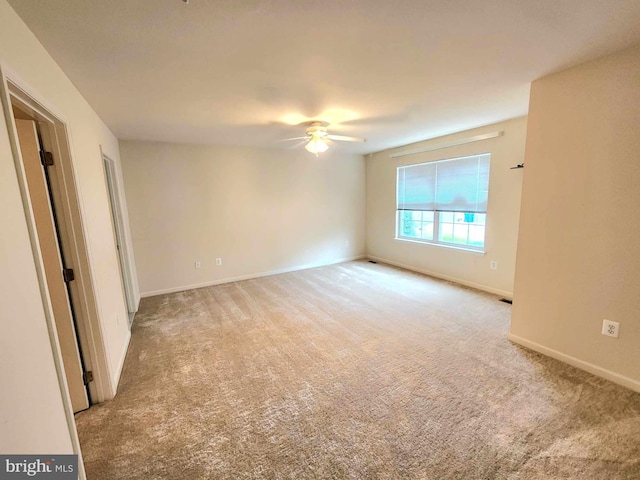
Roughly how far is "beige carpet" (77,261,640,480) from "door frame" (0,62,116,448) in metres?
A: 0.29

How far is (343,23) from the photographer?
141 cm

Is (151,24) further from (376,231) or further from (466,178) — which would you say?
(376,231)

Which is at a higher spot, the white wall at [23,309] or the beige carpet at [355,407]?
the white wall at [23,309]

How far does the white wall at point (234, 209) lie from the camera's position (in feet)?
13.3

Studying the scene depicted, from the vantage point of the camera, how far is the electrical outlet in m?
1.99

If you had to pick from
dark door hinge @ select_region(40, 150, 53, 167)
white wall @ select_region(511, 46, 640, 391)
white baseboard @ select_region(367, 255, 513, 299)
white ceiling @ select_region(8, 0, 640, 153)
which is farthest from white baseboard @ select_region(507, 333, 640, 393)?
dark door hinge @ select_region(40, 150, 53, 167)

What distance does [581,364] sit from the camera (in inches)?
86.4

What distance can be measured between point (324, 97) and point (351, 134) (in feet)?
5.29

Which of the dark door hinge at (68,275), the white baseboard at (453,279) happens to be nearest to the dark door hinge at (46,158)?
the dark door hinge at (68,275)

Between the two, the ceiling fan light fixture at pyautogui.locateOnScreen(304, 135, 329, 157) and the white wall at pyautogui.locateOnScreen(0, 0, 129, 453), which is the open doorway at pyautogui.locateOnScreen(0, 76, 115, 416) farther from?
the ceiling fan light fixture at pyautogui.locateOnScreen(304, 135, 329, 157)

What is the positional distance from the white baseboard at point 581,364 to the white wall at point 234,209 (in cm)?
371

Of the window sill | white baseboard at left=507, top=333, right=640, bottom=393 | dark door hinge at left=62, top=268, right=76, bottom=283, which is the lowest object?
white baseboard at left=507, top=333, right=640, bottom=393

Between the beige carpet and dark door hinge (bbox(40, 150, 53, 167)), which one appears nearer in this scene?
the beige carpet

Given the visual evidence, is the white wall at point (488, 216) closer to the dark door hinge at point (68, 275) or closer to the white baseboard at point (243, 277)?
the white baseboard at point (243, 277)
